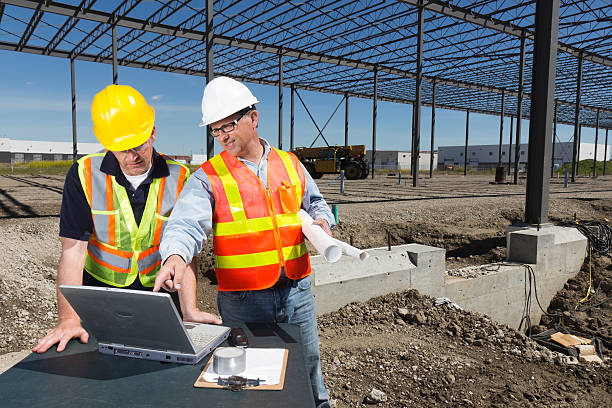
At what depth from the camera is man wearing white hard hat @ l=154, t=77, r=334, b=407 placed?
2.30m

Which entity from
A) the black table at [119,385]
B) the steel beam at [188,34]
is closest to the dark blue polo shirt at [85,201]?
the black table at [119,385]

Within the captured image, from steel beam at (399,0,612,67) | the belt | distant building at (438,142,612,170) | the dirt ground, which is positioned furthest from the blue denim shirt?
distant building at (438,142,612,170)

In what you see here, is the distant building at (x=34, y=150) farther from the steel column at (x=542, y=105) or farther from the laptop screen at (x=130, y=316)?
the laptop screen at (x=130, y=316)

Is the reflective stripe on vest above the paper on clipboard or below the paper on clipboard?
above

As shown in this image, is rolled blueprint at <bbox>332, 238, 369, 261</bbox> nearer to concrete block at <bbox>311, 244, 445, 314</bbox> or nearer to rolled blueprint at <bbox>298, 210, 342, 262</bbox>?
rolled blueprint at <bbox>298, 210, 342, 262</bbox>

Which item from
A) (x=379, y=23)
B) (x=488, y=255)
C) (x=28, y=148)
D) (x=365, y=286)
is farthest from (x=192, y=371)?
(x=28, y=148)

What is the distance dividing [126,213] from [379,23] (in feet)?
63.7

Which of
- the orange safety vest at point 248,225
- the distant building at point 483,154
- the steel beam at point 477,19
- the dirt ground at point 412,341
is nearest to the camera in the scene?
the orange safety vest at point 248,225

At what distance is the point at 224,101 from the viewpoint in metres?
2.26

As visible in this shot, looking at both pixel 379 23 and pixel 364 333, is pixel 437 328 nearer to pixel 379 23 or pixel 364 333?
pixel 364 333

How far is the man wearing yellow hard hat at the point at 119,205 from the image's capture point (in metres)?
2.15

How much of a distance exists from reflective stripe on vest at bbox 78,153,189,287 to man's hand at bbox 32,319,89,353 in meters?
0.37

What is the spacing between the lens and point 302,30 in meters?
20.3

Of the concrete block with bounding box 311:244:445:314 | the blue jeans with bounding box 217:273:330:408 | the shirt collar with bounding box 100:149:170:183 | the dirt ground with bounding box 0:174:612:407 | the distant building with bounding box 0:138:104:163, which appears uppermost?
the distant building with bounding box 0:138:104:163
